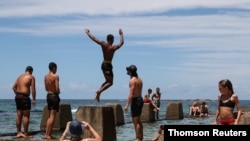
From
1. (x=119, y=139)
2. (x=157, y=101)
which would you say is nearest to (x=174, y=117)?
(x=157, y=101)

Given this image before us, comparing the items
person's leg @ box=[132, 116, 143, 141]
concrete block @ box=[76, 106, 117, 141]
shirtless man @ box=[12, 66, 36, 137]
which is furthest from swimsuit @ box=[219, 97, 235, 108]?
shirtless man @ box=[12, 66, 36, 137]

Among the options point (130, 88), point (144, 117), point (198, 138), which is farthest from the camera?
point (144, 117)

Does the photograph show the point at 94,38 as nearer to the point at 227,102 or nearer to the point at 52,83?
the point at 52,83

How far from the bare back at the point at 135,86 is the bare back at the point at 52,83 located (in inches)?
77.4

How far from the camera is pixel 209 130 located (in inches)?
351

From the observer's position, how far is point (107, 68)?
14219 millimetres

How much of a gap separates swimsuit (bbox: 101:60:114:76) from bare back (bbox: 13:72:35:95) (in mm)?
1935

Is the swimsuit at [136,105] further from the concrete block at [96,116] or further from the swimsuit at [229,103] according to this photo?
the swimsuit at [229,103]

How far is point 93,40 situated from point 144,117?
15603mm

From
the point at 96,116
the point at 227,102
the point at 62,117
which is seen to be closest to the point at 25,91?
the point at 96,116

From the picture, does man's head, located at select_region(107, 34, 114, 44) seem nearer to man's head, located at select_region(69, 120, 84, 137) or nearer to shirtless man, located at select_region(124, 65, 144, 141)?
shirtless man, located at select_region(124, 65, 144, 141)

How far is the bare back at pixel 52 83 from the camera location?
46.5ft

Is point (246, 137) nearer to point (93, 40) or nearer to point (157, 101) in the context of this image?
point (93, 40)

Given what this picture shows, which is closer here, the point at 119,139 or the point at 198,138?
the point at 198,138
